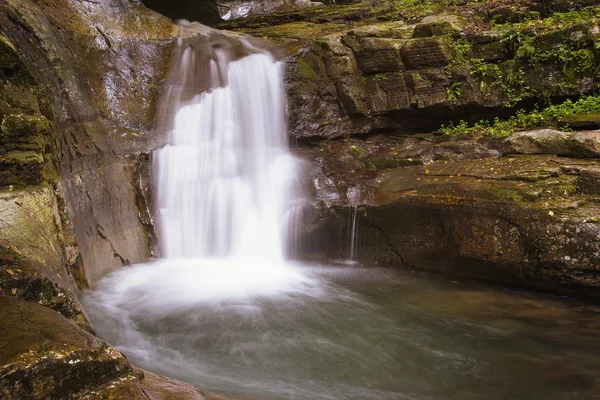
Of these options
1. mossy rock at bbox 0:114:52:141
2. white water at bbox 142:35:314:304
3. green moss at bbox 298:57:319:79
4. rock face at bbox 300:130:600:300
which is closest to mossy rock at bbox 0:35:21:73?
mossy rock at bbox 0:114:52:141

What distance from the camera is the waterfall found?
332 inches

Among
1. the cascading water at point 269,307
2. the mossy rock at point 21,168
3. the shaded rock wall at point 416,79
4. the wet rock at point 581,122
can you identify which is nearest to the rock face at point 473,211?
the cascading water at point 269,307

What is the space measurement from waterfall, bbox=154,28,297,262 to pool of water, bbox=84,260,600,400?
3.12 ft

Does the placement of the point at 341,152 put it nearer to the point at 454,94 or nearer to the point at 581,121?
the point at 454,94

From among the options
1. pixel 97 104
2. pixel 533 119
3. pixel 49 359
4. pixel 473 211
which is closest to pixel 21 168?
pixel 49 359

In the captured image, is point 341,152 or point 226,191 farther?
point 341,152

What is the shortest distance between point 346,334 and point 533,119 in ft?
22.0

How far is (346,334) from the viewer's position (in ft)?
17.9

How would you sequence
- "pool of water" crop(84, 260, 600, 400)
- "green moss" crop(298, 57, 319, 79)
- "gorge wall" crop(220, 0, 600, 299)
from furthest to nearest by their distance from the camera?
"green moss" crop(298, 57, 319, 79)
"gorge wall" crop(220, 0, 600, 299)
"pool of water" crop(84, 260, 600, 400)

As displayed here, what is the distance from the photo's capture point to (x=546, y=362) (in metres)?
4.71

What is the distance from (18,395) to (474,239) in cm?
649

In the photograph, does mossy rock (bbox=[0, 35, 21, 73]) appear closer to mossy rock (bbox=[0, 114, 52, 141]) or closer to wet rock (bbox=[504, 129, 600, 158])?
mossy rock (bbox=[0, 114, 52, 141])

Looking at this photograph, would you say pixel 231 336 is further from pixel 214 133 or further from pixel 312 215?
pixel 214 133

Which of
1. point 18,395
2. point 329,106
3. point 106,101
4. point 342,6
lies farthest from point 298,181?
A: point 342,6
